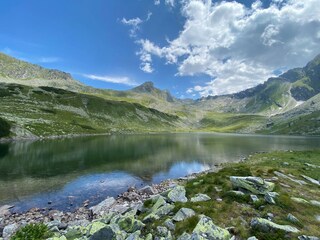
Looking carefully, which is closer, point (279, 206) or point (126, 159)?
point (279, 206)

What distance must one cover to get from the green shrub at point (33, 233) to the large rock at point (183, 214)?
10.6 metres

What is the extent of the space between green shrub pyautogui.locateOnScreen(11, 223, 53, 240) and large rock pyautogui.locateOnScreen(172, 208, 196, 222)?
10.6 metres

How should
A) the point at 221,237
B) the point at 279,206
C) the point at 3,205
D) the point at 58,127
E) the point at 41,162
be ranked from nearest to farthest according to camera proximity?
the point at 221,237, the point at 279,206, the point at 3,205, the point at 41,162, the point at 58,127

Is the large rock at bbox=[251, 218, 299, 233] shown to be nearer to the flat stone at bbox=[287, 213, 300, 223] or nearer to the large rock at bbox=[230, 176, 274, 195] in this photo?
the flat stone at bbox=[287, 213, 300, 223]

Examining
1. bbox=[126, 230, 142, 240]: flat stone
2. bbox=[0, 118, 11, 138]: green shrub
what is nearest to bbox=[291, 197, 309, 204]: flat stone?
bbox=[126, 230, 142, 240]: flat stone

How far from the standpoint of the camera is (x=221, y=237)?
15.6m

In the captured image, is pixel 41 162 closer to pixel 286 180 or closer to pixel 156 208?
pixel 156 208

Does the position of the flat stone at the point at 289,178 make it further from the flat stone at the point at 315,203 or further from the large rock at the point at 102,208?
the large rock at the point at 102,208

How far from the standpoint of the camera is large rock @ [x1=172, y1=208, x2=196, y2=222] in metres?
19.0

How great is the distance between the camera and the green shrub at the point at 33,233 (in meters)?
18.4

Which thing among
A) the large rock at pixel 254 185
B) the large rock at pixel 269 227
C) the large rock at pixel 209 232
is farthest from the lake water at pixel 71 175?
the large rock at pixel 269 227

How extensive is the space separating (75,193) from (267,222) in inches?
1321

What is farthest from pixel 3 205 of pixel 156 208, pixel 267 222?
pixel 267 222

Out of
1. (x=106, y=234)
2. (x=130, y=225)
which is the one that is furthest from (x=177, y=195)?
(x=106, y=234)
